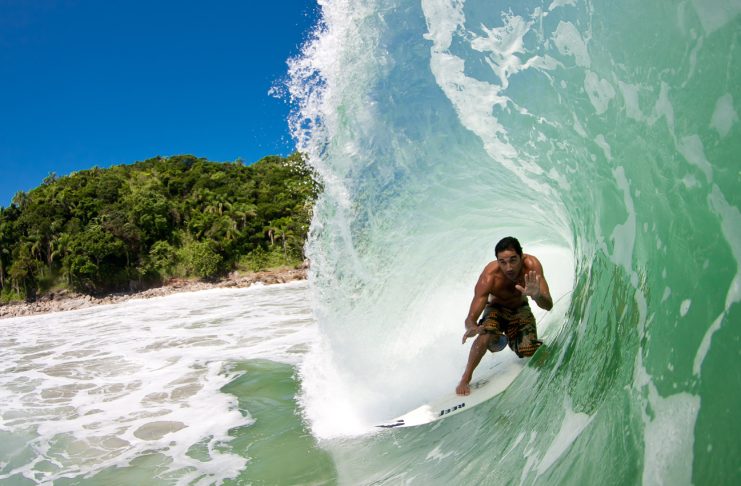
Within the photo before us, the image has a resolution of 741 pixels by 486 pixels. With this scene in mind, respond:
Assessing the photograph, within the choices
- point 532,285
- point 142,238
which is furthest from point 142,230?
point 532,285

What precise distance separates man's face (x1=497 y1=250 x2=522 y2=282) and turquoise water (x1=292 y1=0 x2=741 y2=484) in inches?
21.2

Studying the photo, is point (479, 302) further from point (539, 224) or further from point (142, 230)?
point (142, 230)

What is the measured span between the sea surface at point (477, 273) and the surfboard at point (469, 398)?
159 mm

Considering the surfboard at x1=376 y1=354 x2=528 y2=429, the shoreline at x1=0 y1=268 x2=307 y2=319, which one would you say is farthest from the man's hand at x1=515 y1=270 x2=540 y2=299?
the shoreline at x1=0 y1=268 x2=307 y2=319

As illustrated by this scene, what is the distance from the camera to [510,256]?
12.6 ft

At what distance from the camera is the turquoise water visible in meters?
2.10

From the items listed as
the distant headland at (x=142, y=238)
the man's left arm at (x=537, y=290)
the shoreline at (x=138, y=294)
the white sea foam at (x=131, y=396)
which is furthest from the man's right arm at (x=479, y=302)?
the distant headland at (x=142, y=238)

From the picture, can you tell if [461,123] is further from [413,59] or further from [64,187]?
[64,187]

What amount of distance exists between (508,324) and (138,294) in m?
42.1

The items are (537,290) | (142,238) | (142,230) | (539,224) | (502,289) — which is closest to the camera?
(537,290)

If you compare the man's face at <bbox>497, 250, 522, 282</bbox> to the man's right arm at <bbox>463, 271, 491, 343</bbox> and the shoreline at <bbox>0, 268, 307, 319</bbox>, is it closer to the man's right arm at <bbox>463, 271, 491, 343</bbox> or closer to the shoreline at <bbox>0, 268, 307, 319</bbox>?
the man's right arm at <bbox>463, 271, 491, 343</bbox>

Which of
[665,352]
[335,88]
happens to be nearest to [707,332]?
[665,352]

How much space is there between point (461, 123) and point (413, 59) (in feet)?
2.64

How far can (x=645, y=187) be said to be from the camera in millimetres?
2707
